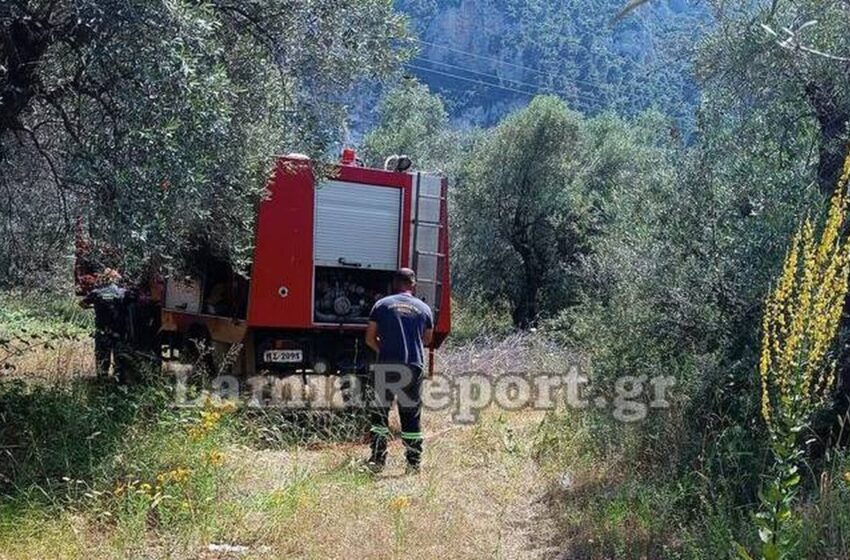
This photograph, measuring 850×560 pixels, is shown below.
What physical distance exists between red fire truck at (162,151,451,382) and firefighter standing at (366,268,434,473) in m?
1.56

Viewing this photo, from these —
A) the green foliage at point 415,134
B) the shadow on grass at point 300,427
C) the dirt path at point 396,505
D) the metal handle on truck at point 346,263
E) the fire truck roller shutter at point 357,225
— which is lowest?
the dirt path at point 396,505

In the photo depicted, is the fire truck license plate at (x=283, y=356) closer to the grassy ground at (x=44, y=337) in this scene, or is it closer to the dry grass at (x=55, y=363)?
the dry grass at (x=55, y=363)

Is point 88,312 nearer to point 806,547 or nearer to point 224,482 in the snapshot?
point 224,482

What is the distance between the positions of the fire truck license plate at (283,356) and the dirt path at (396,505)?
143cm

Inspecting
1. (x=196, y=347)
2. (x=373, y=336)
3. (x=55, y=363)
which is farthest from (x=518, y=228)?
(x=373, y=336)

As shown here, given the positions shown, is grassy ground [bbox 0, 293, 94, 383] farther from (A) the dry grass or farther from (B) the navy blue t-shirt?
(B) the navy blue t-shirt

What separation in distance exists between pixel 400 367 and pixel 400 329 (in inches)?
11.5

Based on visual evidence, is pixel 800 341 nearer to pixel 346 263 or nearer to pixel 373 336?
pixel 373 336

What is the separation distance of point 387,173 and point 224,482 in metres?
4.17

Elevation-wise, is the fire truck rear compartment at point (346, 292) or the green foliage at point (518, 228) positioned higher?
the green foliage at point (518, 228)

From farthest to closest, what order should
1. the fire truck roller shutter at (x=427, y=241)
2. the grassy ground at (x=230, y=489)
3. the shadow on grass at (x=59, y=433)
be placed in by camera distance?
the fire truck roller shutter at (x=427, y=241)
the shadow on grass at (x=59, y=433)
the grassy ground at (x=230, y=489)

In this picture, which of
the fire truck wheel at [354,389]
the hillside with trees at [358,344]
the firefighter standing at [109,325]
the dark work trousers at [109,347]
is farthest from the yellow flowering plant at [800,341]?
the firefighter standing at [109,325]

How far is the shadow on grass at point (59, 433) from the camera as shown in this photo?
16.8ft

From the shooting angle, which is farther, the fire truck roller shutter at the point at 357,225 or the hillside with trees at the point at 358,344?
the fire truck roller shutter at the point at 357,225
